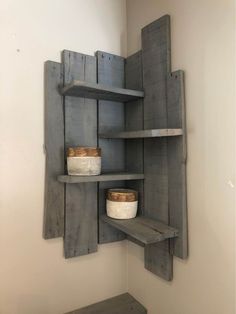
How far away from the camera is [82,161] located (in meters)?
0.97

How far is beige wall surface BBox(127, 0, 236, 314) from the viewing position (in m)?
0.78

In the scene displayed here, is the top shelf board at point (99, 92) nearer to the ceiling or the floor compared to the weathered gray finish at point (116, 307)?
nearer to the ceiling

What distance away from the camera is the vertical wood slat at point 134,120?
44.8 inches

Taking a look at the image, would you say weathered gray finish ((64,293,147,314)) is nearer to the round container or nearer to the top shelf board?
the round container

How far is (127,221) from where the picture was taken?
1043 mm

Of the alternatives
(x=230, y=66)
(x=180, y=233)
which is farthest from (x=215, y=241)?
(x=230, y=66)

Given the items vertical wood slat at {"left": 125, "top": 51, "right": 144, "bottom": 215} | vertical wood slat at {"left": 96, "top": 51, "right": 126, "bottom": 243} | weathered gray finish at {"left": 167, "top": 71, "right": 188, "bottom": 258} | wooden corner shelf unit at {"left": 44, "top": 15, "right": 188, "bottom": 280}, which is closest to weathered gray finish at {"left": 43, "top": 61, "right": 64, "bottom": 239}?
wooden corner shelf unit at {"left": 44, "top": 15, "right": 188, "bottom": 280}

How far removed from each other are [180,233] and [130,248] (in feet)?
1.32

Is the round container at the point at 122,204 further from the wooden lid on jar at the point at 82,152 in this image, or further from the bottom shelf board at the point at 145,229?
the wooden lid on jar at the point at 82,152

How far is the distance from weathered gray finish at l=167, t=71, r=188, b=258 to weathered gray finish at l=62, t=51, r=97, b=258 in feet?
1.18

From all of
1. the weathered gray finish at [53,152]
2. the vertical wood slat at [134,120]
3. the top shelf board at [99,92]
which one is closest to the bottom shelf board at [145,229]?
the vertical wood slat at [134,120]

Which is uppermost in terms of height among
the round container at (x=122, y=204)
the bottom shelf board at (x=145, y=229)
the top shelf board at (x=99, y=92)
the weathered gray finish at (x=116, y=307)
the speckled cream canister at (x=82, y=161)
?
the top shelf board at (x=99, y=92)

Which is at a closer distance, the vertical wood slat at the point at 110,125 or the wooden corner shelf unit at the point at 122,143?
the wooden corner shelf unit at the point at 122,143

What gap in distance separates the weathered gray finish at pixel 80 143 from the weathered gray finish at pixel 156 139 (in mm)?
241
